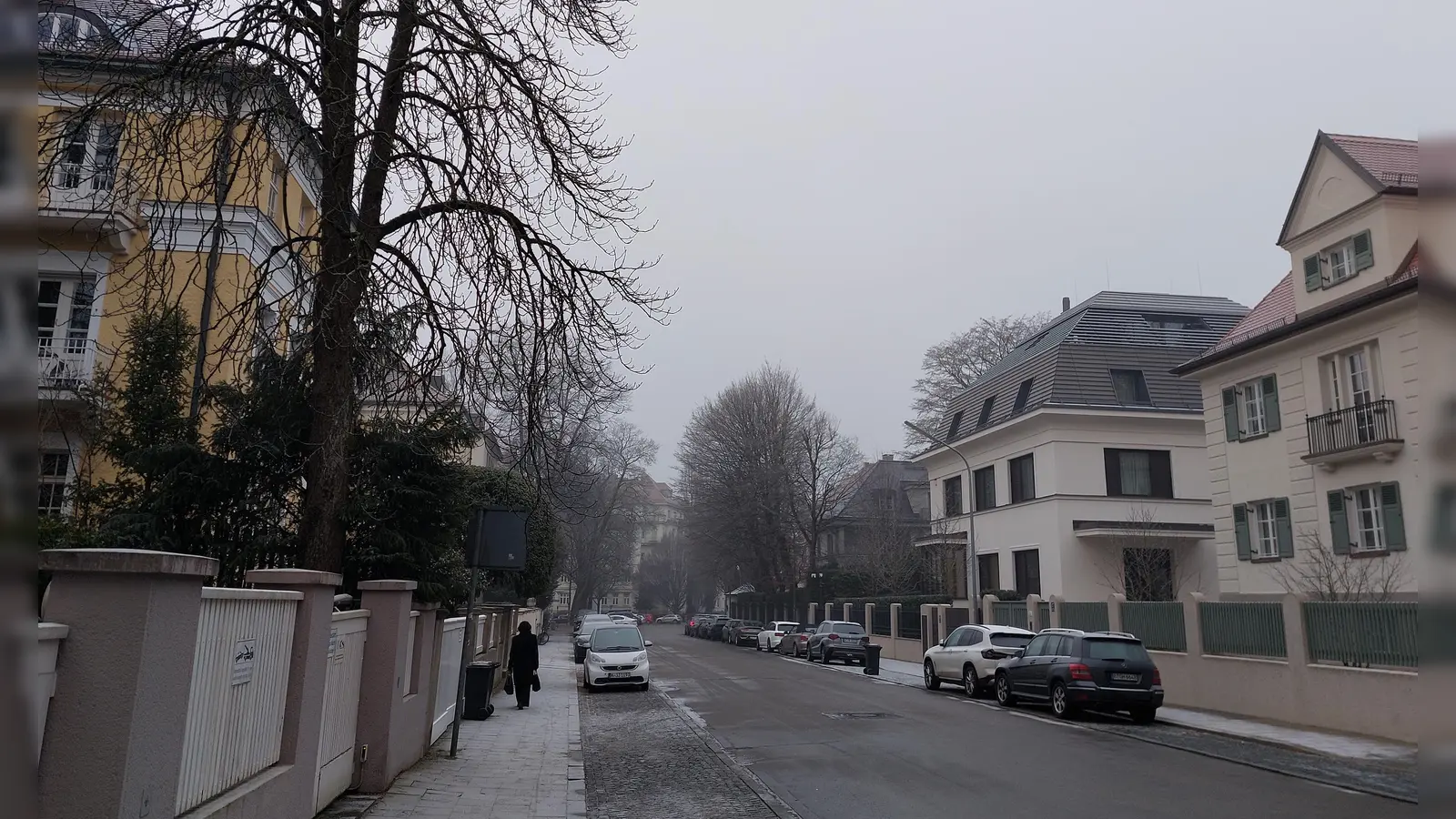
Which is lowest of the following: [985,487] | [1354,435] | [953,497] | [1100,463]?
[1354,435]

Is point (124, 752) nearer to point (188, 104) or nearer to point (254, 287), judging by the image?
point (254, 287)

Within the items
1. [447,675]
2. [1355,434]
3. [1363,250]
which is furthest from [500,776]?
[1363,250]

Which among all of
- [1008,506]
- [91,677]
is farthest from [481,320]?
[1008,506]

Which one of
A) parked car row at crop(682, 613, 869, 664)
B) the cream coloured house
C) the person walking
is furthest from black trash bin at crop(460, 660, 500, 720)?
parked car row at crop(682, 613, 869, 664)

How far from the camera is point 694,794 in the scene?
1102 cm

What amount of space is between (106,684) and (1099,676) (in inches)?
673

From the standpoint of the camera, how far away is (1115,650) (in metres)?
18.1

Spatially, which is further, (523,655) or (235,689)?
(523,655)

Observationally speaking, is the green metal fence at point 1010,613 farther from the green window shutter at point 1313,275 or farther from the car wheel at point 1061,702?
the green window shutter at point 1313,275

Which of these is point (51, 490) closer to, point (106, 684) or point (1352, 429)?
point (106, 684)

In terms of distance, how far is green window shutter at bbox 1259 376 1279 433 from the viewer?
2575 centimetres

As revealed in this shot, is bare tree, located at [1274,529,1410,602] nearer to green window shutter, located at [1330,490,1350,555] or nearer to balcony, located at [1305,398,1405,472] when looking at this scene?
green window shutter, located at [1330,490,1350,555]

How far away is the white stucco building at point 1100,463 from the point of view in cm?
3647

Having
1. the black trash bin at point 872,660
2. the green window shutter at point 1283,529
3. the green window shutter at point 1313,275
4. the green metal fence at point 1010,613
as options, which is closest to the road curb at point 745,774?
the black trash bin at point 872,660
